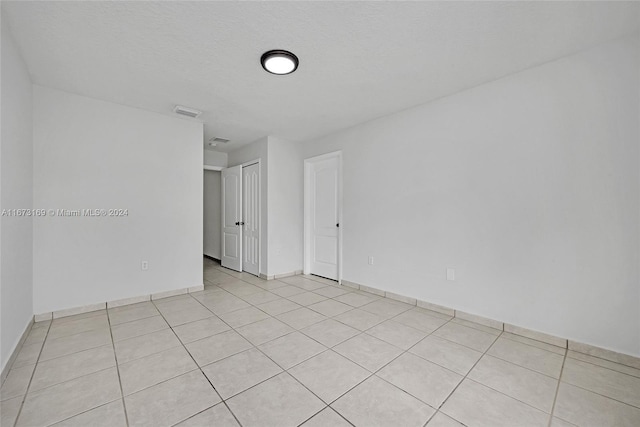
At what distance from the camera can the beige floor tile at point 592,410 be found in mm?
1484

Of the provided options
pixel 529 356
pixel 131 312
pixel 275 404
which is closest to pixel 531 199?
pixel 529 356

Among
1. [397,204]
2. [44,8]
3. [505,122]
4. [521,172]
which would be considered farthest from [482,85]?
[44,8]

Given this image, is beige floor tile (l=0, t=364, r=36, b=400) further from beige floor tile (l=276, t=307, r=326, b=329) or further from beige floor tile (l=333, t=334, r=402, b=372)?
beige floor tile (l=333, t=334, r=402, b=372)

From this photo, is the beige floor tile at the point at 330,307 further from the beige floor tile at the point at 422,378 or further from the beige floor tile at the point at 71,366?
the beige floor tile at the point at 71,366

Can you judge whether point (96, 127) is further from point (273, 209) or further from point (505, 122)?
point (505, 122)

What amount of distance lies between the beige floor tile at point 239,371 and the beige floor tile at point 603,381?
2110mm

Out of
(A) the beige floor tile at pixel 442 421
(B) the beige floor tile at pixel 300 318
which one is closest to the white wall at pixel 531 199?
(B) the beige floor tile at pixel 300 318

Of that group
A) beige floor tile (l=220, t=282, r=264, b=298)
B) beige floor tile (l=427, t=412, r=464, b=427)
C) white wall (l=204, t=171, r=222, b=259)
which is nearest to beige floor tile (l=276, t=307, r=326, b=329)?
beige floor tile (l=220, t=282, r=264, b=298)

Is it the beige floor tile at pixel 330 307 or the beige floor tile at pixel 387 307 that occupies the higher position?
the beige floor tile at pixel 330 307

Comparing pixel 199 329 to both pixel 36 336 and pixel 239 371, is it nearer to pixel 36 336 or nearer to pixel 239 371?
pixel 239 371

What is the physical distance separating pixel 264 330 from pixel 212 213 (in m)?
4.62

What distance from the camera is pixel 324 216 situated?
15.2 feet

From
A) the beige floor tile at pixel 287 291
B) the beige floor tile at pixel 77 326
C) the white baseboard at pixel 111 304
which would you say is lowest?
the beige floor tile at pixel 287 291

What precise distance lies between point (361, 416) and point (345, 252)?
2760mm
